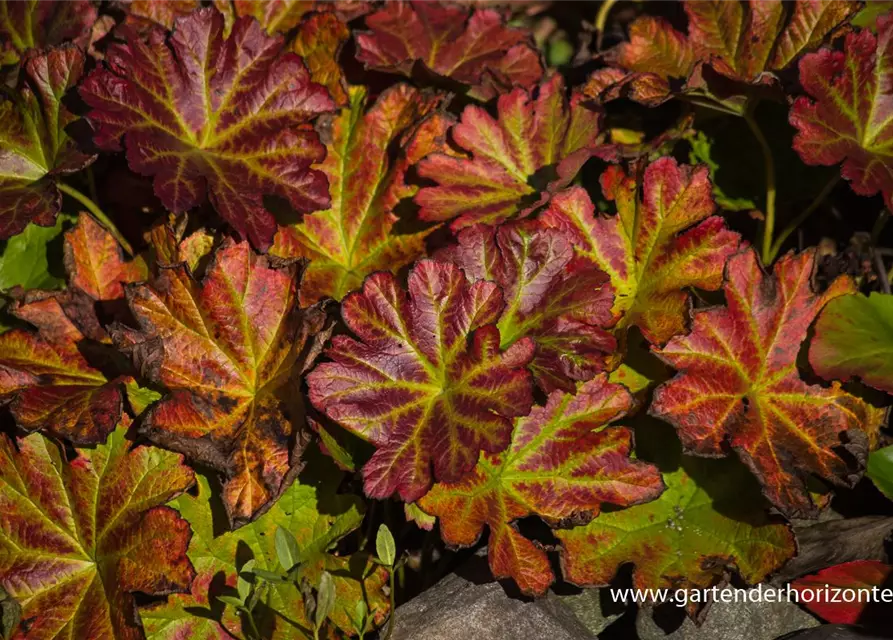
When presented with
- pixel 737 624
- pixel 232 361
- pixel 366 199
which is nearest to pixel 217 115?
pixel 366 199

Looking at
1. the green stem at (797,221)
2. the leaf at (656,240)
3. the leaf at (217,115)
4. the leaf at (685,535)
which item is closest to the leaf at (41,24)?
the leaf at (217,115)

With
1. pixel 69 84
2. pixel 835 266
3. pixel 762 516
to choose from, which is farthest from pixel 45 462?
pixel 835 266

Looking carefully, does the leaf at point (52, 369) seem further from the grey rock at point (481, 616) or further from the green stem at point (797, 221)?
the green stem at point (797, 221)

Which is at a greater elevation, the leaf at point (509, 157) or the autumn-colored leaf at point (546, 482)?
the leaf at point (509, 157)

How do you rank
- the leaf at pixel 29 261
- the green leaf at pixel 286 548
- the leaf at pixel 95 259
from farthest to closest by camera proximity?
the leaf at pixel 29 261, the leaf at pixel 95 259, the green leaf at pixel 286 548

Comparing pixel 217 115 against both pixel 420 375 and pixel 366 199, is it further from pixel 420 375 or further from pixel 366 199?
pixel 420 375

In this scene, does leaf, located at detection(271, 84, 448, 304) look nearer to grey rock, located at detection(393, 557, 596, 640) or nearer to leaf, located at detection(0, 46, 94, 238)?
leaf, located at detection(0, 46, 94, 238)
